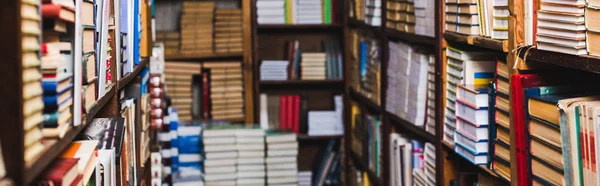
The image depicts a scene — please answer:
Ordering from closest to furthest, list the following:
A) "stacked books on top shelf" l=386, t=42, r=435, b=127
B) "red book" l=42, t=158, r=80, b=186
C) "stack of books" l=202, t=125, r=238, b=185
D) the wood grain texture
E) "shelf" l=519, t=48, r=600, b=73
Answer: the wood grain texture
"red book" l=42, t=158, r=80, b=186
"shelf" l=519, t=48, r=600, b=73
"stacked books on top shelf" l=386, t=42, r=435, b=127
"stack of books" l=202, t=125, r=238, b=185

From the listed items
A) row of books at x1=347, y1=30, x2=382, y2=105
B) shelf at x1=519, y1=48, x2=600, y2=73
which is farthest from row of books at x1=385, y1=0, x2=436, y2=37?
shelf at x1=519, y1=48, x2=600, y2=73

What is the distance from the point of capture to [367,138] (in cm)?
471

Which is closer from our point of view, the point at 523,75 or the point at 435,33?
the point at 523,75

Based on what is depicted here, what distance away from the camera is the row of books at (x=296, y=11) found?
5.45 metres

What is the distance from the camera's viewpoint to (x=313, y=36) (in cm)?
586

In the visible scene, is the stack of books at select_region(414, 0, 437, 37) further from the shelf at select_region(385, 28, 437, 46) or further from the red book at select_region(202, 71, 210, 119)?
the red book at select_region(202, 71, 210, 119)

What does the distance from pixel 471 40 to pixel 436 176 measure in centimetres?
77

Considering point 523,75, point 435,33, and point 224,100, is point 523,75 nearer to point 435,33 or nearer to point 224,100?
point 435,33

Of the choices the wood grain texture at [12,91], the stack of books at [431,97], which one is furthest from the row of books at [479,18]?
the wood grain texture at [12,91]

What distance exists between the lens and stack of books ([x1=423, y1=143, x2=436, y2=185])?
3389 millimetres

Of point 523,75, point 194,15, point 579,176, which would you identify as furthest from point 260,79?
point 579,176

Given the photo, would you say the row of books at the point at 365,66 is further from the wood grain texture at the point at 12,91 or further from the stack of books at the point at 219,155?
the wood grain texture at the point at 12,91

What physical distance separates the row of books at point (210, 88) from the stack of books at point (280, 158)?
56 cm

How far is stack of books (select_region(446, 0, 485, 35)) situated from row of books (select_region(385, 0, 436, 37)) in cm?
20
